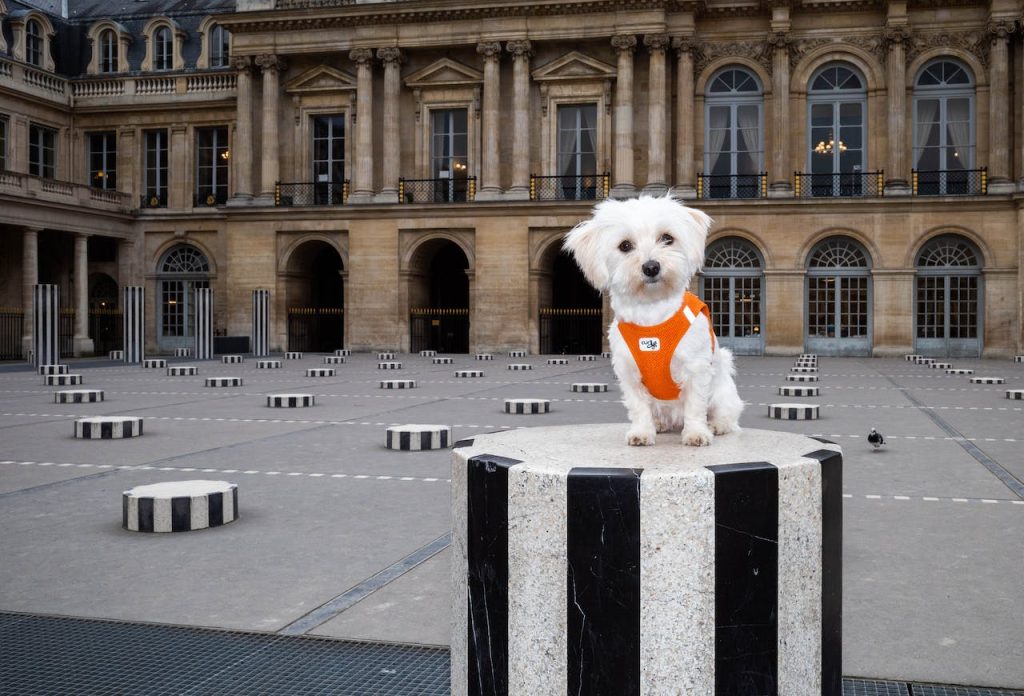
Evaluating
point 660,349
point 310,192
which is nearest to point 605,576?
point 660,349

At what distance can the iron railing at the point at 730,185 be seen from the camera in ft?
130

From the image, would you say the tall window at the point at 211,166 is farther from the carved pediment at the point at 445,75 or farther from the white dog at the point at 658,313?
the white dog at the point at 658,313

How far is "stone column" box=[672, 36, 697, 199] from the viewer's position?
39.2m

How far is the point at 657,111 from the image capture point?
38.9 meters

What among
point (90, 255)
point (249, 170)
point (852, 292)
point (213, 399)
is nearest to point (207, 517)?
point (213, 399)

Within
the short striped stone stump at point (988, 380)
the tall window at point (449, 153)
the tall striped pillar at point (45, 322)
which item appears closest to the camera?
the short striped stone stump at point (988, 380)

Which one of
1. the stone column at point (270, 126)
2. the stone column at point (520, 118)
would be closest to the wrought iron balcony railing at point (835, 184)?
the stone column at point (520, 118)

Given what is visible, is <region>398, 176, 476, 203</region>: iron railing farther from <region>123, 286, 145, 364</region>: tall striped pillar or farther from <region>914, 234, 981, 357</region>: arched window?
<region>914, 234, 981, 357</region>: arched window

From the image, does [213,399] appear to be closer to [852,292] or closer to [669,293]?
[669,293]

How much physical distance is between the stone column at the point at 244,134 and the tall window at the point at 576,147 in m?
13.3

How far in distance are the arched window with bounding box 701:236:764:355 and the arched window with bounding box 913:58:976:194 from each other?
7.03 metres

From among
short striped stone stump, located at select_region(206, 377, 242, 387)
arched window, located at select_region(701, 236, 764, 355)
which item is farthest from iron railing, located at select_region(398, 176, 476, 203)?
short striped stone stump, located at select_region(206, 377, 242, 387)

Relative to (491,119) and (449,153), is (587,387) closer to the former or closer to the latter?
(491,119)

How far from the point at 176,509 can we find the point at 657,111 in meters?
34.9
